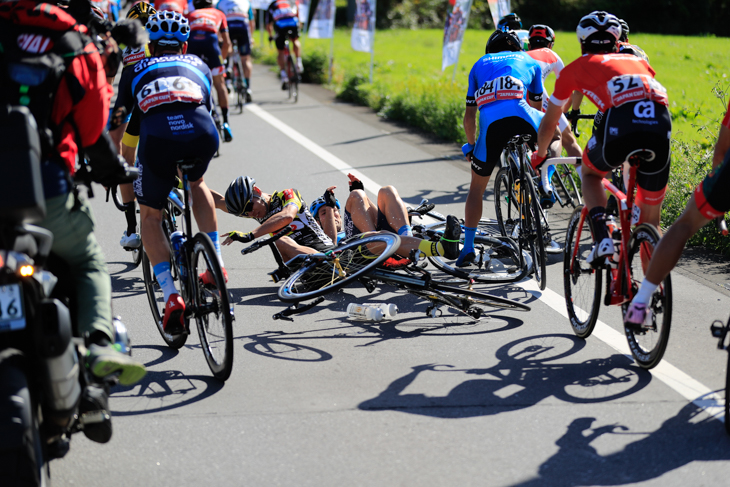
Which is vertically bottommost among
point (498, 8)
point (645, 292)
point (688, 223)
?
point (645, 292)

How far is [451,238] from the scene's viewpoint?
6230mm

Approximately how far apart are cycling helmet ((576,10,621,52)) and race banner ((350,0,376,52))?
39.0 ft

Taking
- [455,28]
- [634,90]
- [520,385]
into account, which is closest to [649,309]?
[520,385]

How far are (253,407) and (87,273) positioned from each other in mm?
1322

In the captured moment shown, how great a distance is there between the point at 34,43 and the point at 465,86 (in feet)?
43.1

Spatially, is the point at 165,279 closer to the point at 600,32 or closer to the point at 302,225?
the point at 302,225

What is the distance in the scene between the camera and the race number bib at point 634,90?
193 inches

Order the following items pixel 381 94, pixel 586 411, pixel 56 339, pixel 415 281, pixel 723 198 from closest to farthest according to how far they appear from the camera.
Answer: pixel 56 339 → pixel 723 198 → pixel 586 411 → pixel 415 281 → pixel 381 94

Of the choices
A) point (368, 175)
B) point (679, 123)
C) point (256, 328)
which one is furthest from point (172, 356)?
point (679, 123)

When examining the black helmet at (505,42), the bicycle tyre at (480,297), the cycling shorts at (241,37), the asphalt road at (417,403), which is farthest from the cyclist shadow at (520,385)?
the cycling shorts at (241,37)

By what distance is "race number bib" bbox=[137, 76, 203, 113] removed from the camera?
191 inches

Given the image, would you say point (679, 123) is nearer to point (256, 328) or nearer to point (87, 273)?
point (256, 328)

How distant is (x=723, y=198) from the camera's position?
158 inches

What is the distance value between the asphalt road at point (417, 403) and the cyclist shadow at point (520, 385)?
0.5 inches
